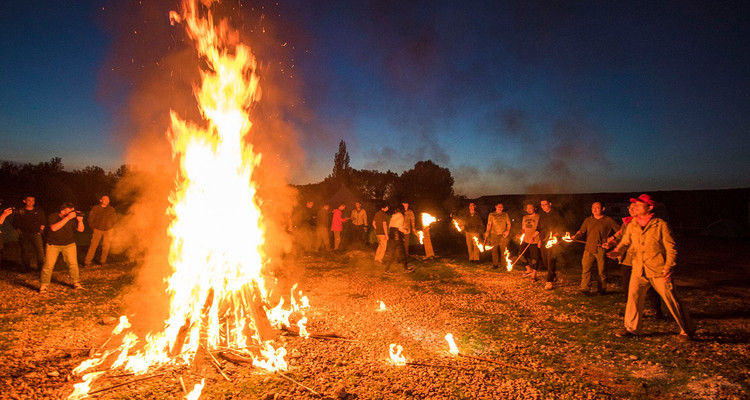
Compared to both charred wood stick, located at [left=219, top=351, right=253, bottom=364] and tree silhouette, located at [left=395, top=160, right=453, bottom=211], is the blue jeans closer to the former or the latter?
charred wood stick, located at [left=219, top=351, right=253, bottom=364]

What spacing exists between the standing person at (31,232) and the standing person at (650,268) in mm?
13387

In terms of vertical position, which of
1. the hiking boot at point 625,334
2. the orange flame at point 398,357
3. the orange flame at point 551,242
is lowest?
the hiking boot at point 625,334

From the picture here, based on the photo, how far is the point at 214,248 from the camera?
6.22 meters

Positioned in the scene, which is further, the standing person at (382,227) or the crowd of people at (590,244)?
the standing person at (382,227)

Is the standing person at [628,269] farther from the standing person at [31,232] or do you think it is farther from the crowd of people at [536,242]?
the standing person at [31,232]

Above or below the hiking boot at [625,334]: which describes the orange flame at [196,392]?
above

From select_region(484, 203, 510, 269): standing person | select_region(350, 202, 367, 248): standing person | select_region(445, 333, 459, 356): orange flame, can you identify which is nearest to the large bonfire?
select_region(445, 333, 459, 356): orange flame

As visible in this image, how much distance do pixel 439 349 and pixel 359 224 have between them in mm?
12477

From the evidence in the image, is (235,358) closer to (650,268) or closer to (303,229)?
(650,268)

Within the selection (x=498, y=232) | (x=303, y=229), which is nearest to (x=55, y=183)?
(x=303, y=229)

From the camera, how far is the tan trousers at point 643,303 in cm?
545

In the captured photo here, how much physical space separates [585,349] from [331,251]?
1167 centimetres

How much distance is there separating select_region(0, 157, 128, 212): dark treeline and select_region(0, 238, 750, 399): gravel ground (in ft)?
89.8

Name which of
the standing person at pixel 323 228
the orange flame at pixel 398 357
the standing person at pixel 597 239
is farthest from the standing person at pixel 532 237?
the standing person at pixel 323 228
